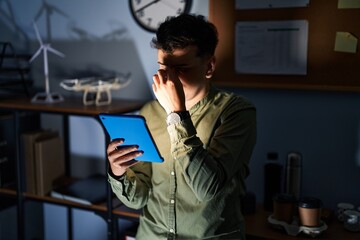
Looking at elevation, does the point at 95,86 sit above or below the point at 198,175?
above

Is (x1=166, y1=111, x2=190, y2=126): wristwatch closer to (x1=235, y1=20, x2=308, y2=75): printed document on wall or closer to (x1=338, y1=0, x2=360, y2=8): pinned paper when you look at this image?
(x1=235, y1=20, x2=308, y2=75): printed document on wall

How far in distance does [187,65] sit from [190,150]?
0.90 ft

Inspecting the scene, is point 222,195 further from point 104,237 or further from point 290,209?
point 104,237

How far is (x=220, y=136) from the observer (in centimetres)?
135

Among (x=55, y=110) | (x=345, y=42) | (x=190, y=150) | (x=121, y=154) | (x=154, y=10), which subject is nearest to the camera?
(x=190, y=150)

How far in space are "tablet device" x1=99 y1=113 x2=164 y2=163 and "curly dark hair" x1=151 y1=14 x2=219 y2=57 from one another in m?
0.26

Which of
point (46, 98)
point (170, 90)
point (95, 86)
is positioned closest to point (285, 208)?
point (170, 90)

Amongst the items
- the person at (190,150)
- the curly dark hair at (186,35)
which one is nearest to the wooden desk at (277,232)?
the person at (190,150)

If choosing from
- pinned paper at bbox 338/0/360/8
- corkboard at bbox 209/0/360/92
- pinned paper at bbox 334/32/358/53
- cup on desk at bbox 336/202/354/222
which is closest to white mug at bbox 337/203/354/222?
cup on desk at bbox 336/202/354/222

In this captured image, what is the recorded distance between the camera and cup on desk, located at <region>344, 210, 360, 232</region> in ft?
5.67

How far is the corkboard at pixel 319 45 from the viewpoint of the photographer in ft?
5.99

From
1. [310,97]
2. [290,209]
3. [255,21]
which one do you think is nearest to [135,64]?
[255,21]

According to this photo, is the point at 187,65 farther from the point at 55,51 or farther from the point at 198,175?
the point at 55,51

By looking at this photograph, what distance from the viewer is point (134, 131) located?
129 centimetres
